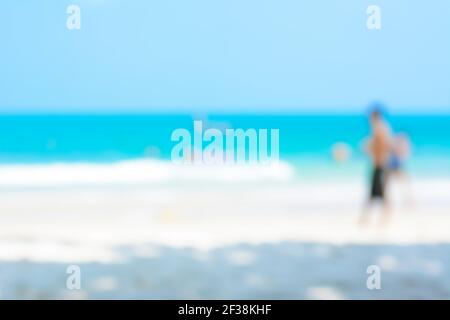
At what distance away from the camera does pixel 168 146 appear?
11.3 meters

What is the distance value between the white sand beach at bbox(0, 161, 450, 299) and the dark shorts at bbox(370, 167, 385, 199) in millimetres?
330

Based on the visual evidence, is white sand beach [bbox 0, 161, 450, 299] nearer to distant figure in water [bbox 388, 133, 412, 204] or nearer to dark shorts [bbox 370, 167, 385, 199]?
dark shorts [bbox 370, 167, 385, 199]

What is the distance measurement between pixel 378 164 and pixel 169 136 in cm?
856

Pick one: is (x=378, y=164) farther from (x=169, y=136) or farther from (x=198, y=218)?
(x=169, y=136)

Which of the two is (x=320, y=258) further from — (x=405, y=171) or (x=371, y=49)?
(x=405, y=171)

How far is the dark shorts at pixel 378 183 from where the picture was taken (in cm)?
434

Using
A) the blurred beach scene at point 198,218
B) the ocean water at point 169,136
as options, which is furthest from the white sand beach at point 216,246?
the ocean water at point 169,136

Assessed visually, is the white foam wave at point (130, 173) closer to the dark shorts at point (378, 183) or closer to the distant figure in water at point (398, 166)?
the distant figure in water at point (398, 166)

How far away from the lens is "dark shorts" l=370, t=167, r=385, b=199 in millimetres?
4344

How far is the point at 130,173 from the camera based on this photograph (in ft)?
31.5

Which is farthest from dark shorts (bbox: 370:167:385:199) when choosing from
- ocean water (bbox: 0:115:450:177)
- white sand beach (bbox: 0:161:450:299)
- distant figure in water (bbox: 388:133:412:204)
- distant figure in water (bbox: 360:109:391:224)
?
ocean water (bbox: 0:115:450:177)

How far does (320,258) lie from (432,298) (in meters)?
0.86

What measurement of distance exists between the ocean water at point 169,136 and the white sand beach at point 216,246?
3.07 m

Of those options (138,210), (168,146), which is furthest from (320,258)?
(168,146)
